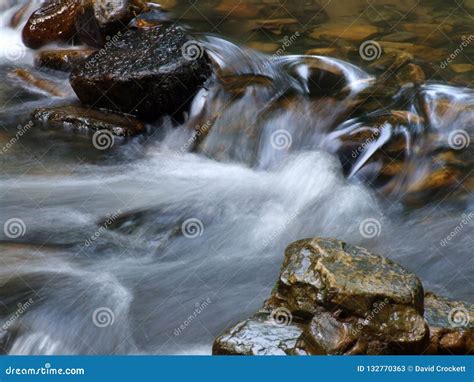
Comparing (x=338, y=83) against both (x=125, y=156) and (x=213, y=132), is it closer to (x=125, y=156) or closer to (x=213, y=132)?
(x=213, y=132)

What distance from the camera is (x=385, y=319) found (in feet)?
15.0
